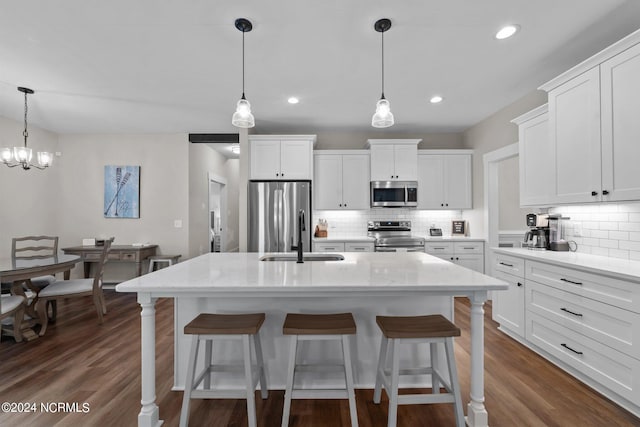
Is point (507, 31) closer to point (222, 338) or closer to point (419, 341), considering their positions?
point (419, 341)

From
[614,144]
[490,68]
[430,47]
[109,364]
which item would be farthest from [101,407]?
[490,68]

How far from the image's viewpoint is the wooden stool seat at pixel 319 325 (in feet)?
5.12

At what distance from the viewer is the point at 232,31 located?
2258mm

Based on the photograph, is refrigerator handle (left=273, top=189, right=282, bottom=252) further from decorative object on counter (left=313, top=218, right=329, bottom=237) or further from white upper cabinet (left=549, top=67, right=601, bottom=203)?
white upper cabinet (left=549, top=67, right=601, bottom=203)

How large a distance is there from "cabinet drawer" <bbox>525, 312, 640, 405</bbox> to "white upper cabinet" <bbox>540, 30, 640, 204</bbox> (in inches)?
40.9

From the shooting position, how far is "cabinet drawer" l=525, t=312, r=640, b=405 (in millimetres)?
→ 1779

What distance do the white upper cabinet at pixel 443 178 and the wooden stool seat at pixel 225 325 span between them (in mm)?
3739

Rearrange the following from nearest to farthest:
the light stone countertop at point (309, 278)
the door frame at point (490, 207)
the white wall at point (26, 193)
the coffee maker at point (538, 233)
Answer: the light stone countertop at point (309, 278), the coffee maker at point (538, 233), the white wall at point (26, 193), the door frame at point (490, 207)

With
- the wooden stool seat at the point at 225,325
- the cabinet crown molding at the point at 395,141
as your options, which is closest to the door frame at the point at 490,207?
the cabinet crown molding at the point at 395,141

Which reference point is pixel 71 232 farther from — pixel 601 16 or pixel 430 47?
pixel 601 16

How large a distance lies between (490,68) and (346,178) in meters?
2.41

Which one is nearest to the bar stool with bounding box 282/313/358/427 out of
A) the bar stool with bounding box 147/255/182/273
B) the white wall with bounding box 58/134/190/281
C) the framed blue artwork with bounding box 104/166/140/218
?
the bar stool with bounding box 147/255/182/273

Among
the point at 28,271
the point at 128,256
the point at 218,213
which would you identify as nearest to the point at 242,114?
the point at 28,271

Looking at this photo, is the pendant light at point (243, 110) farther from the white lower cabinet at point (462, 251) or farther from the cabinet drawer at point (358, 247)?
the white lower cabinet at point (462, 251)
